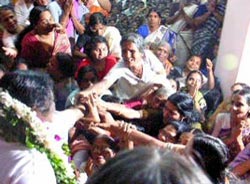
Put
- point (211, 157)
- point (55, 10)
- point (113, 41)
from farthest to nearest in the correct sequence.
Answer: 1. point (55, 10)
2. point (113, 41)
3. point (211, 157)

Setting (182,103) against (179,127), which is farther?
(182,103)

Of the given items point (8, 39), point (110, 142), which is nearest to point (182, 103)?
point (110, 142)

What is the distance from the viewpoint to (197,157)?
1.49 meters

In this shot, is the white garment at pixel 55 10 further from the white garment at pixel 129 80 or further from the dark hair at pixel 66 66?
the white garment at pixel 129 80

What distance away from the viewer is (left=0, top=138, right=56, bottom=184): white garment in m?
1.62

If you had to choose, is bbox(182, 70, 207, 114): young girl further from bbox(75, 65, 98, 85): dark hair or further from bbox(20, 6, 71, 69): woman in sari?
bbox(20, 6, 71, 69): woman in sari

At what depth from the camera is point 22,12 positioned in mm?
4230

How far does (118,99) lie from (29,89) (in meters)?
1.45

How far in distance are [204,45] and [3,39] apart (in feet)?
6.00

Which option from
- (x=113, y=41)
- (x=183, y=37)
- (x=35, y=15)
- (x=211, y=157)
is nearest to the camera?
(x=211, y=157)

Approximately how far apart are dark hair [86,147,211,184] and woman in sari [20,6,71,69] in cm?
286

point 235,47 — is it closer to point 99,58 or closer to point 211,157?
point 99,58

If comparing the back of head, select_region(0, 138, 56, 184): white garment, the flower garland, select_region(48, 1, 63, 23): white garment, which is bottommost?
select_region(48, 1, 63, 23): white garment

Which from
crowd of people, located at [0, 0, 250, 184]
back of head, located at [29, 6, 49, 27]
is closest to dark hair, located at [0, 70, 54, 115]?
crowd of people, located at [0, 0, 250, 184]
